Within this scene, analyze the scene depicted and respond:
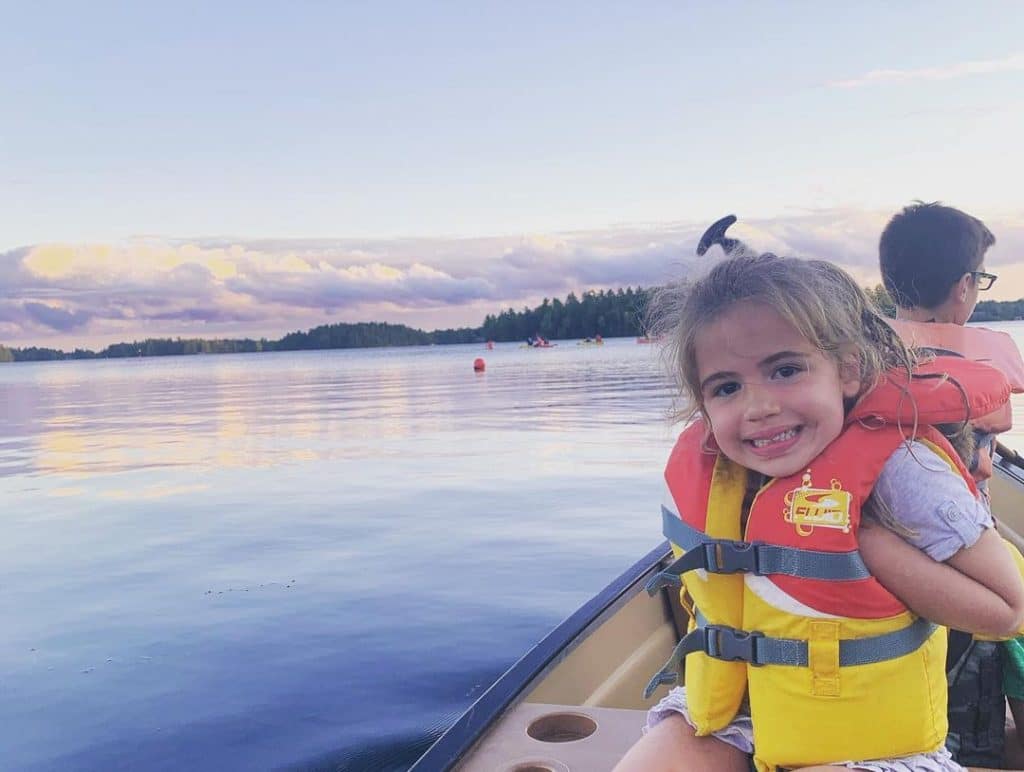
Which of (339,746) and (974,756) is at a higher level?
(974,756)

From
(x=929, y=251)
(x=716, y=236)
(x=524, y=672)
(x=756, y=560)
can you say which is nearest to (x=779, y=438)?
(x=756, y=560)

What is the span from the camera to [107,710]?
5.28 m

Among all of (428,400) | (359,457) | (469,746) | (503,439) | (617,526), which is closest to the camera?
(469,746)

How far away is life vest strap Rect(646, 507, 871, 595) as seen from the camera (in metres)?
1.75

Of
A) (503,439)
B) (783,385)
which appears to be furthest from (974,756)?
(503,439)

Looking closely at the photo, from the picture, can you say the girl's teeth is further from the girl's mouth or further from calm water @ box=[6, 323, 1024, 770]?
calm water @ box=[6, 323, 1024, 770]

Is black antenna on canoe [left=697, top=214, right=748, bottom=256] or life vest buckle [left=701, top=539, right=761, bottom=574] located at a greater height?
black antenna on canoe [left=697, top=214, right=748, bottom=256]

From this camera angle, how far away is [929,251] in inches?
112

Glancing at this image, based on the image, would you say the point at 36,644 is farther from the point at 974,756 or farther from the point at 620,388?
the point at 620,388

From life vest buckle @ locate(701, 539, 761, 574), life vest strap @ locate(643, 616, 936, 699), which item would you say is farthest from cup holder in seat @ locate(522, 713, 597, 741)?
life vest buckle @ locate(701, 539, 761, 574)

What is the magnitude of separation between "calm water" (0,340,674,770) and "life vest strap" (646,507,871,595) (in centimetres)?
37

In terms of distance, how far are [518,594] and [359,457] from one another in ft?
25.0

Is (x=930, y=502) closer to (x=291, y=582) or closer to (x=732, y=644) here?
(x=732, y=644)

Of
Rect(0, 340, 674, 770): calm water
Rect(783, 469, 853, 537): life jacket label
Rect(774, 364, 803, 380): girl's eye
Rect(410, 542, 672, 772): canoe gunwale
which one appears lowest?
Rect(0, 340, 674, 770): calm water
